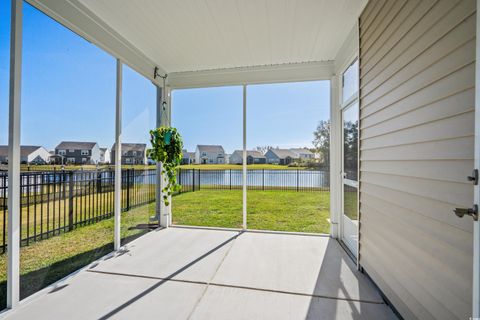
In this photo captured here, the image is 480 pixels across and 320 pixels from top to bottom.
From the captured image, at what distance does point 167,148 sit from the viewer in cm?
340

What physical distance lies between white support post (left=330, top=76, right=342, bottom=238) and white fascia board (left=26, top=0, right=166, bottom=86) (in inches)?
113

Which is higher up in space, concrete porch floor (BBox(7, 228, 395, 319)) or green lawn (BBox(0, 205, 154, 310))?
green lawn (BBox(0, 205, 154, 310))

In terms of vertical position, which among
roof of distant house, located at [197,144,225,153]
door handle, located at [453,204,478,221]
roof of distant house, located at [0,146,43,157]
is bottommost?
door handle, located at [453,204,478,221]

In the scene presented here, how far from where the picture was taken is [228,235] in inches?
139

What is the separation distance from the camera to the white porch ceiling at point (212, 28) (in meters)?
2.20

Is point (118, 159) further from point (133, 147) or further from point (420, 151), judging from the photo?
point (420, 151)

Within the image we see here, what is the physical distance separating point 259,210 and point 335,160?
1.75m

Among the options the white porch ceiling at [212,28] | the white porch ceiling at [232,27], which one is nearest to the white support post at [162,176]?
the white porch ceiling at [212,28]

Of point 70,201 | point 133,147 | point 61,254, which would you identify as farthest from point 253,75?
point 61,254

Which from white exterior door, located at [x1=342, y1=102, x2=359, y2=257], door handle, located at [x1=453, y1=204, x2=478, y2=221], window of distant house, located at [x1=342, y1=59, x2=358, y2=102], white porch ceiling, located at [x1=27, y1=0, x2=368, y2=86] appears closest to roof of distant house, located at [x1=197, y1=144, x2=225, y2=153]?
white porch ceiling, located at [x1=27, y1=0, x2=368, y2=86]

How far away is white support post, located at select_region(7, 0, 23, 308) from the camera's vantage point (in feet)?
5.65

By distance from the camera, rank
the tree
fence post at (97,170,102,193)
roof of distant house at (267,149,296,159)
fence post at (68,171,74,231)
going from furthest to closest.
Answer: roof of distant house at (267,149,296,159) → the tree → fence post at (97,170,102,193) → fence post at (68,171,74,231)

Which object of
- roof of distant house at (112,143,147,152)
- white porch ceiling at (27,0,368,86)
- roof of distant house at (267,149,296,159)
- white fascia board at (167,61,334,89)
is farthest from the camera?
roof of distant house at (267,149,296,159)

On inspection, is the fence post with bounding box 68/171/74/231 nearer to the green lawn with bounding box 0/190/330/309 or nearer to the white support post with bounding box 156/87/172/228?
Result: the green lawn with bounding box 0/190/330/309
